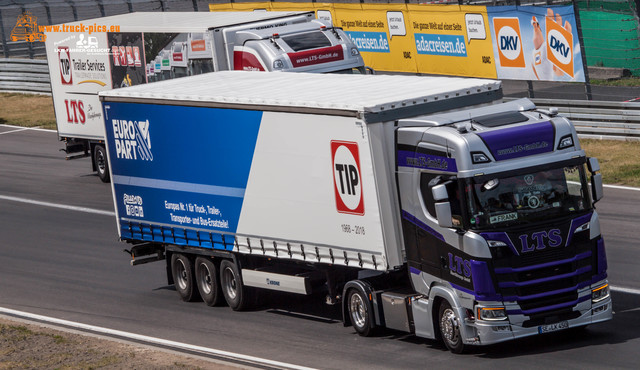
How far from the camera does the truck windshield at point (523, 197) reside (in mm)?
14008

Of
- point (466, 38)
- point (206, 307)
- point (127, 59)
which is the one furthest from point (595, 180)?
point (466, 38)

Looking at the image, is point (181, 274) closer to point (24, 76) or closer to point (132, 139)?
point (132, 139)

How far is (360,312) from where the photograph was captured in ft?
52.6

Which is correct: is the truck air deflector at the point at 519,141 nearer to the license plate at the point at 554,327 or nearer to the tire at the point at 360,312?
the license plate at the point at 554,327

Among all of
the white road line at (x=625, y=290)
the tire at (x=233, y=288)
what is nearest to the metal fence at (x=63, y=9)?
the tire at (x=233, y=288)

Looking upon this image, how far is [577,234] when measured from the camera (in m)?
14.2

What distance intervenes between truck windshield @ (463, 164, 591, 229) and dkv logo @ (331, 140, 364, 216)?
5.78 ft

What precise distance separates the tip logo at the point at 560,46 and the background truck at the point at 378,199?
39.8 ft

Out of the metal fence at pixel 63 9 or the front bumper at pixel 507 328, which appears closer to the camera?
the front bumper at pixel 507 328

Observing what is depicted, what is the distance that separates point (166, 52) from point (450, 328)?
15.2 meters

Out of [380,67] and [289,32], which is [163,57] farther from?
[380,67]

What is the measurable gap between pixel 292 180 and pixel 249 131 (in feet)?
3.98

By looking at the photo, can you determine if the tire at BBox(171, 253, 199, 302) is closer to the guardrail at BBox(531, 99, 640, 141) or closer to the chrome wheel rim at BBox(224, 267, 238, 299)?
the chrome wheel rim at BBox(224, 267, 238, 299)

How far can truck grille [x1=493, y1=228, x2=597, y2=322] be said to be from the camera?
13.9m
